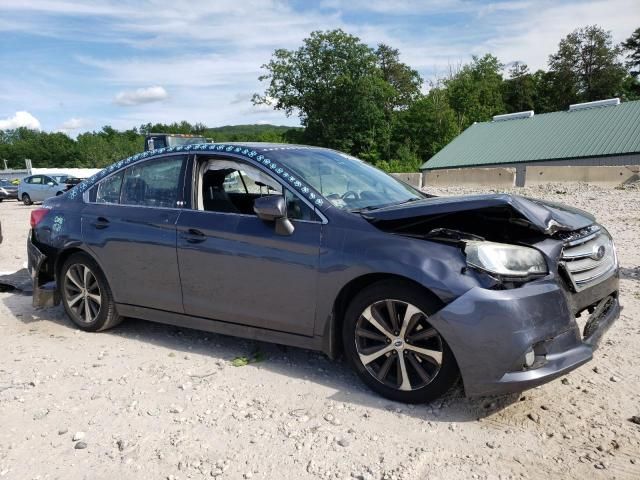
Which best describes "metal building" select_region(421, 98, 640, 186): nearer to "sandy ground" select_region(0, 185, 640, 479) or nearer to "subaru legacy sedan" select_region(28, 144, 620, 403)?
"sandy ground" select_region(0, 185, 640, 479)

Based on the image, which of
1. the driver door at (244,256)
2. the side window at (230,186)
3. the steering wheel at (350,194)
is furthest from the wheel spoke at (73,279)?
the steering wheel at (350,194)

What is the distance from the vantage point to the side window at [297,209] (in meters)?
3.84

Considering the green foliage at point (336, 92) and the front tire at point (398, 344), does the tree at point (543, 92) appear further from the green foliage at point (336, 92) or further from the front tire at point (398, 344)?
the front tire at point (398, 344)

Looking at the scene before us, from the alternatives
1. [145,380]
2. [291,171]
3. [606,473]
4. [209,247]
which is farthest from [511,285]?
[145,380]

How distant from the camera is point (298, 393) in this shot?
12.5 ft

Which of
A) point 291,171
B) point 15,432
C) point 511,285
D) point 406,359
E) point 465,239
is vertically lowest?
point 15,432

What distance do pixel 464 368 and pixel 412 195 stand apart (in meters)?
1.86

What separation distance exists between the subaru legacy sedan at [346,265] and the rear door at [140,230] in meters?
0.01

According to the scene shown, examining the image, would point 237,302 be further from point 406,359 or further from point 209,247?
point 406,359

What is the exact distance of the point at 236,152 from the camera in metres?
4.38

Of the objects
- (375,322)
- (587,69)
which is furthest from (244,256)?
(587,69)

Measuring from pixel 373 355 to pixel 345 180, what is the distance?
1446mm

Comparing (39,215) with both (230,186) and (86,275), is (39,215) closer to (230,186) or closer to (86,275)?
(86,275)

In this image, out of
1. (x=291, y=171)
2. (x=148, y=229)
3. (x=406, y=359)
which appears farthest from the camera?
(x=148, y=229)
